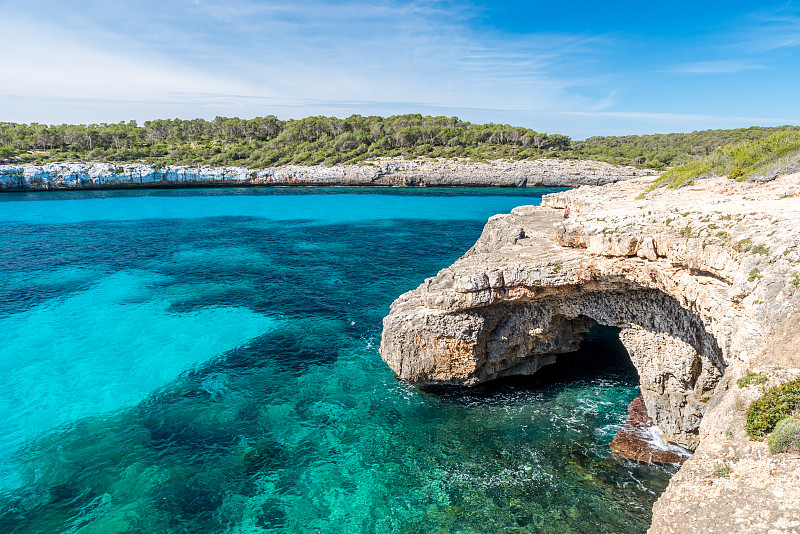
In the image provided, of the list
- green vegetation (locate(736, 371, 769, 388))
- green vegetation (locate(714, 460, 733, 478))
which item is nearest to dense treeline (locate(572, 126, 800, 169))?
green vegetation (locate(736, 371, 769, 388))

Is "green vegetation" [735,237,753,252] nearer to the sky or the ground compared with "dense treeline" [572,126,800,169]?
nearer to the ground

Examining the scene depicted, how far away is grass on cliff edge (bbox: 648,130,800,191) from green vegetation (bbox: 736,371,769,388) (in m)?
17.6

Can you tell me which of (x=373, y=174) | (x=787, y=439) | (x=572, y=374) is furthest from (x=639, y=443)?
(x=373, y=174)

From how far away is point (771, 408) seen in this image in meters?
8.86

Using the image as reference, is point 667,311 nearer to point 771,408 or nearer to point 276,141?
point 771,408

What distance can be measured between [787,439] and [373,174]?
114m

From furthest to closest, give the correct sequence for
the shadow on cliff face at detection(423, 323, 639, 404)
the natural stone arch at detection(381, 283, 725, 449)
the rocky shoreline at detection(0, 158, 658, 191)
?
the rocky shoreline at detection(0, 158, 658, 191), the shadow on cliff face at detection(423, 323, 639, 404), the natural stone arch at detection(381, 283, 725, 449)

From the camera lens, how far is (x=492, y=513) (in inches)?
598

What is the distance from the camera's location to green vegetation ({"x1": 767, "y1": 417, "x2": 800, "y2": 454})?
26.8ft

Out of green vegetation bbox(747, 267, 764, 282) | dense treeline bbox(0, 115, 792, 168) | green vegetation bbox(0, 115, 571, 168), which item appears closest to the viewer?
green vegetation bbox(747, 267, 764, 282)

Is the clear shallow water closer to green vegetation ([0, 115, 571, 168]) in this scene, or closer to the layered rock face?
the layered rock face

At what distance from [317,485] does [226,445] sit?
4785 mm

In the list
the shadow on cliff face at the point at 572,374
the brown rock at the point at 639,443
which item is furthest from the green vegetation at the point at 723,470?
the shadow on cliff face at the point at 572,374

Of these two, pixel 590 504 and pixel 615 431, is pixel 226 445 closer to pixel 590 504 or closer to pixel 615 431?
pixel 590 504
